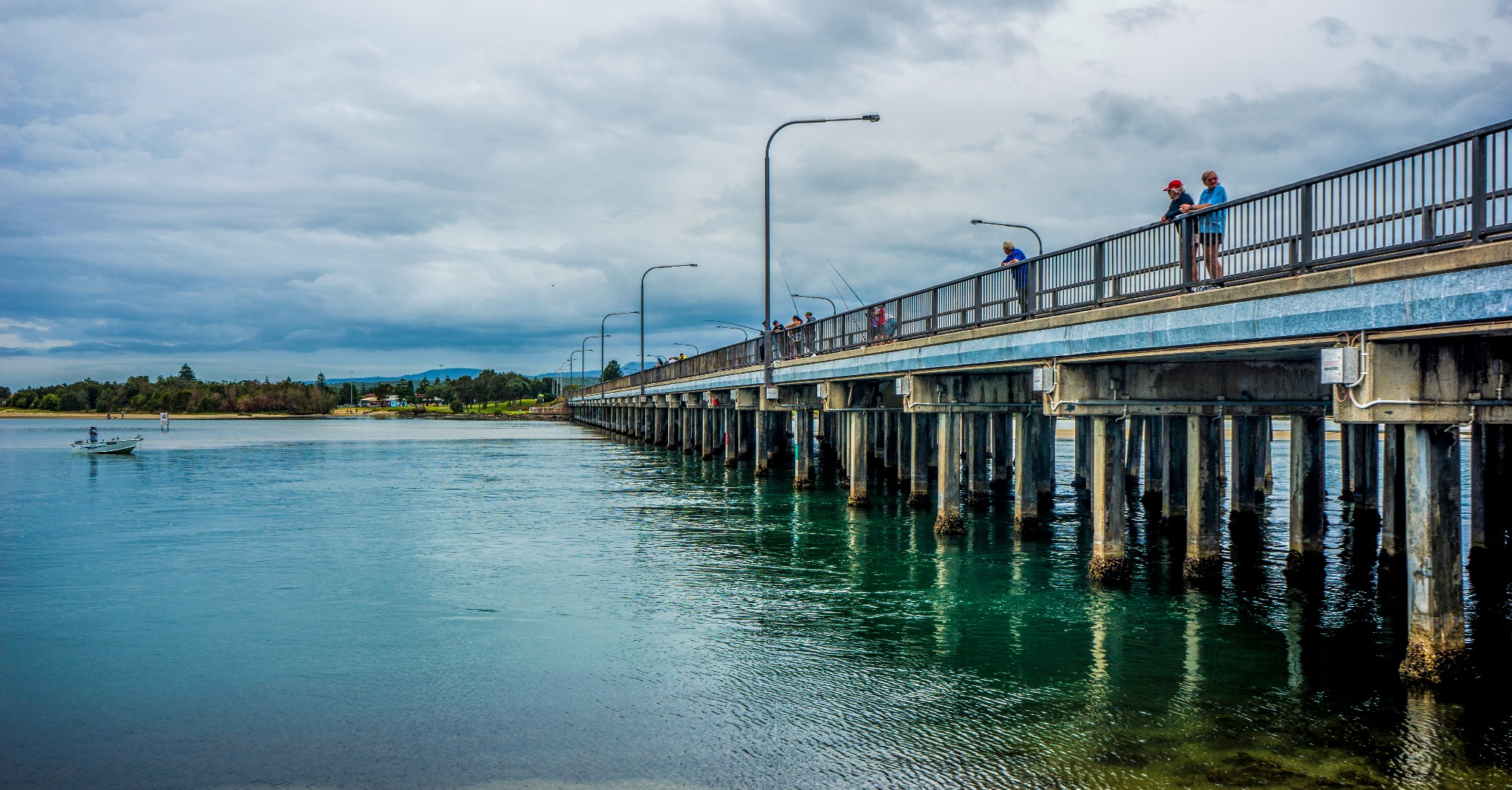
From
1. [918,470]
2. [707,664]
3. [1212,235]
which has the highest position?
[1212,235]

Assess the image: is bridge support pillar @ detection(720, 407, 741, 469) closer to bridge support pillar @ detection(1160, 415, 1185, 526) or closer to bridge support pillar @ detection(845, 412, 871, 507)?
bridge support pillar @ detection(845, 412, 871, 507)

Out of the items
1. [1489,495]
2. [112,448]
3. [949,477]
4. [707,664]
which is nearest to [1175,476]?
[949,477]

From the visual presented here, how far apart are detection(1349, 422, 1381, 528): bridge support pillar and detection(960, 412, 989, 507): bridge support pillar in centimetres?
1043

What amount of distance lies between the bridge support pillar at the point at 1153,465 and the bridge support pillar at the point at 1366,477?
542 centimetres

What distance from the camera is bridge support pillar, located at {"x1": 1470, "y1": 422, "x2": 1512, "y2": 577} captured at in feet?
71.4

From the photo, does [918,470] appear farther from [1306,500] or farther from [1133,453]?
[1306,500]

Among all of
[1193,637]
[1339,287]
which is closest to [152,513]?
[1193,637]

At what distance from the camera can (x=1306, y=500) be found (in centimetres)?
2081

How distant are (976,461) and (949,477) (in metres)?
10.1

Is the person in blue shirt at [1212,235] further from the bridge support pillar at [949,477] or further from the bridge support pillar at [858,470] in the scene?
the bridge support pillar at [858,470]

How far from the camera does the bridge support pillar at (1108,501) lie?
18.6m

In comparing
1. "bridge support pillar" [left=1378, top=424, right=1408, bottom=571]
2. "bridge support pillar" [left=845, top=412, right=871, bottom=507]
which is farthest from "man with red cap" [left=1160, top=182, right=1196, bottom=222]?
"bridge support pillar" [left=845, top=412, right=871, bottom=507]

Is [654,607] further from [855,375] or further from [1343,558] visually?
[1343,558]

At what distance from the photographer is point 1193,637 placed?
15688 mm
